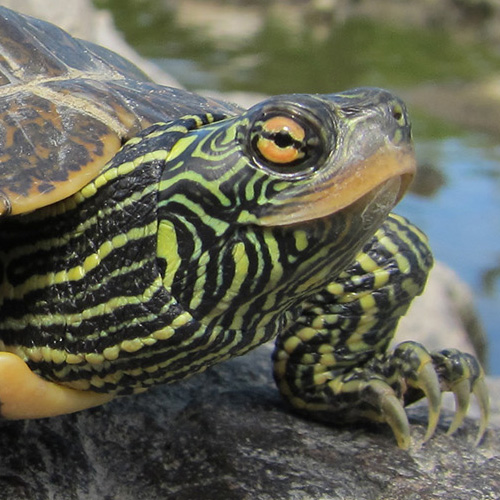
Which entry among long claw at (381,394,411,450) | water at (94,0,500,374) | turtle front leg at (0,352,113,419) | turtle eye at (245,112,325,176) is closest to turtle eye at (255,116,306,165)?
turtle eye at (245,112,325,176)

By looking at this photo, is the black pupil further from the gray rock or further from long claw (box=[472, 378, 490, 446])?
long claw (box=[472, 378, 490, 446])

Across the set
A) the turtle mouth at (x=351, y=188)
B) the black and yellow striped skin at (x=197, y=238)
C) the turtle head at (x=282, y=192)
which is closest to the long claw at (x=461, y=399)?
the black and yellow striped skin at (x=197, y=238)

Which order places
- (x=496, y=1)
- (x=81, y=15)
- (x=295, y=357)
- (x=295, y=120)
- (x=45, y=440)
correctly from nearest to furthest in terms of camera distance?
1. (x=295, y=120)
2. (x=45, y=440)
3. (x=295, y=357)
4. (x=81, y=15)
5. (x=496, y=1)

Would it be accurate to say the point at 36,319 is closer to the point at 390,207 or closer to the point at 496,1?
the point at 390,207

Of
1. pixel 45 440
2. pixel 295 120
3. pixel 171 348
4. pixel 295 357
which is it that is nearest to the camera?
pixel 295 120

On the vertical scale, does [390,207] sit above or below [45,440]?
above

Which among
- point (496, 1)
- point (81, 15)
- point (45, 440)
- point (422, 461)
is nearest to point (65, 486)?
point (45, 440)

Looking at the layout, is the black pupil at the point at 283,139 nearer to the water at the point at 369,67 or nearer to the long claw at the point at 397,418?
the long claw at the point at 397,418
